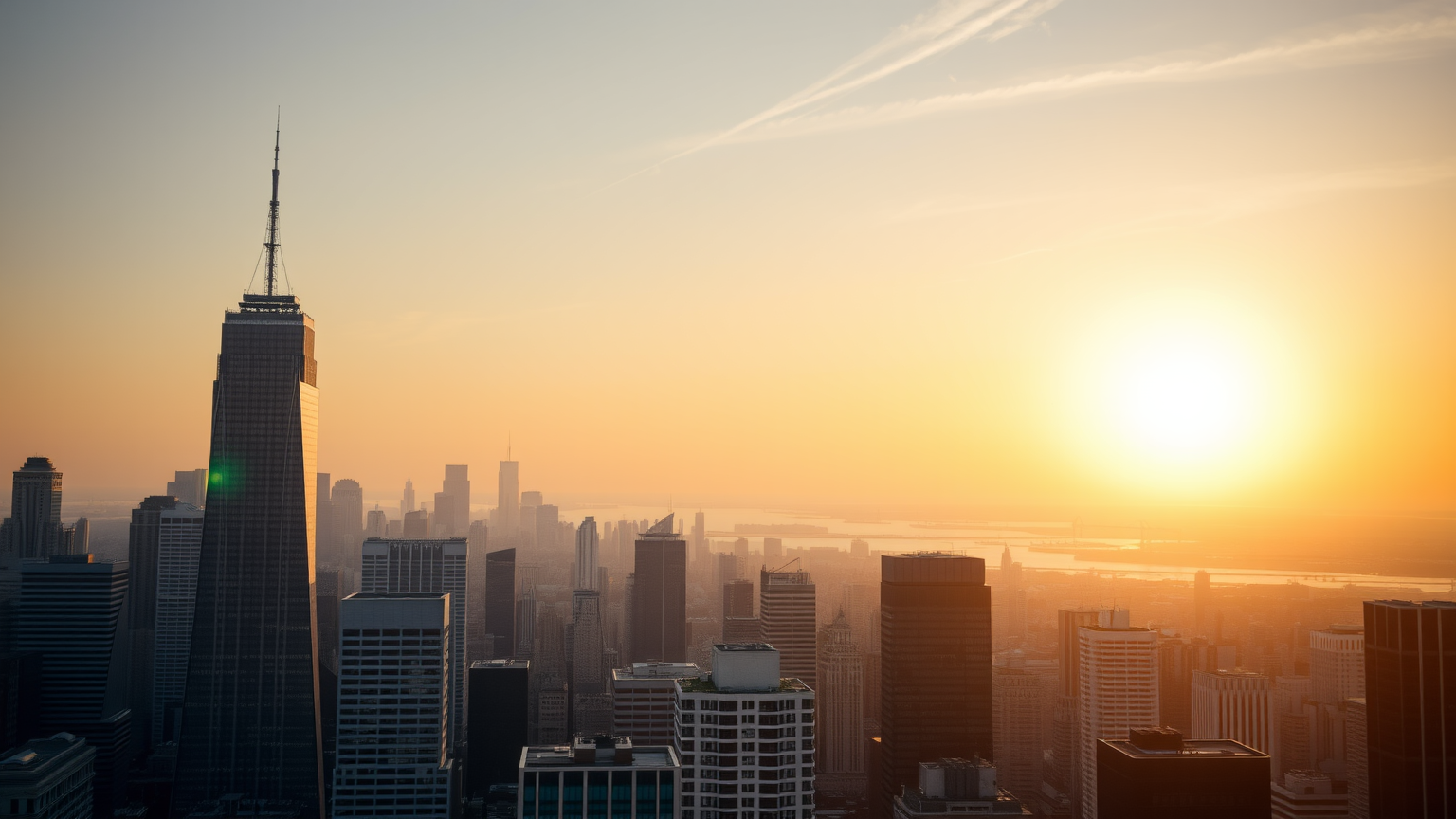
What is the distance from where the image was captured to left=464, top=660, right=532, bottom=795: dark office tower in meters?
49.3

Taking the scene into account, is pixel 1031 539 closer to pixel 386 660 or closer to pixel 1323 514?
pixel 1323 514

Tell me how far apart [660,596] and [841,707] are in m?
24.7

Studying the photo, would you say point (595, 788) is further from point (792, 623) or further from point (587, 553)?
point (587, 553)

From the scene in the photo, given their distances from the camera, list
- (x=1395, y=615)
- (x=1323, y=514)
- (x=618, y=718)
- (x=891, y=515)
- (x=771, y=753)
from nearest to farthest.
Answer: (x=771, y=753), (x=1395, y=615), (x=1323, y=514), (x=618, y=718), (x=891, y=515)

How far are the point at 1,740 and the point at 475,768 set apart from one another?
20166 millimetres

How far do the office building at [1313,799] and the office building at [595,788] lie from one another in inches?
1018

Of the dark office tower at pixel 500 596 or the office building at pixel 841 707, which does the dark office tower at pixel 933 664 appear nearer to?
the office building at pixel 841 707

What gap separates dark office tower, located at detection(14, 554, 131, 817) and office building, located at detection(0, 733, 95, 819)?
17.2m

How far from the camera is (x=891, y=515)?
215ft

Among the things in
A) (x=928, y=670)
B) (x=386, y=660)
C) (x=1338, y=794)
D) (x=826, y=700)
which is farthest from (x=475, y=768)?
(x=1338, y=794)

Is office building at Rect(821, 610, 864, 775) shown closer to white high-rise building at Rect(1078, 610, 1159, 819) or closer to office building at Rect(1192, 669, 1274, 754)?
white high-rise building at Rect(1078, 610, 1159, 819)

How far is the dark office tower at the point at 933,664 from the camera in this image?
44.8 meters

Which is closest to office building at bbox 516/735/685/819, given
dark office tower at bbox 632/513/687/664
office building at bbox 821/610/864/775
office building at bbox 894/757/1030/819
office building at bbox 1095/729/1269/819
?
office building at bbox 1095/729/1269/819

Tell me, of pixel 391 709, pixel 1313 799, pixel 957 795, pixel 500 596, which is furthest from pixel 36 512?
pixel 1313 799
